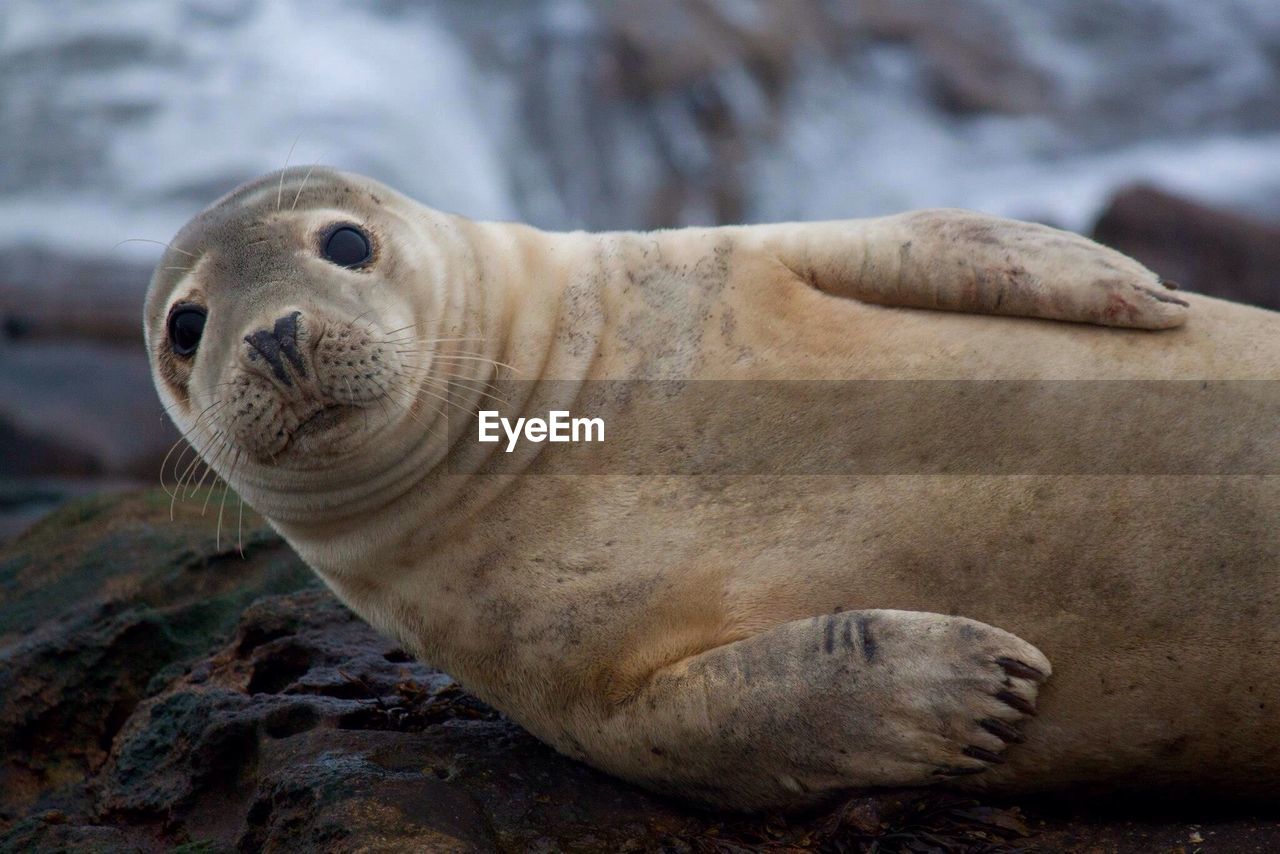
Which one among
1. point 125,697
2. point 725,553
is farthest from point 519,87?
point 725,553

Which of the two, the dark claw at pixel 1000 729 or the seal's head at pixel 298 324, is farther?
the seal's head at pixel 298 324

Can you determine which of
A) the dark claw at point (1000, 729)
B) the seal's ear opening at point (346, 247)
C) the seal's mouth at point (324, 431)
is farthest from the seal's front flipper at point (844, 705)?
the seal's ear opening at point (346, 247)

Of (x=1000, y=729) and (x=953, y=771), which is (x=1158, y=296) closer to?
(x=1000, y=729)

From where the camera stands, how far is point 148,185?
670 inches

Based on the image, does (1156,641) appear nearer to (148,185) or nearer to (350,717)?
(350,717)

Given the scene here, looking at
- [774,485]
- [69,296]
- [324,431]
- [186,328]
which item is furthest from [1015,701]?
[69,296]

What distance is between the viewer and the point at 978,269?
141 inches

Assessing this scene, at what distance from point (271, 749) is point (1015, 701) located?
77.2 inches

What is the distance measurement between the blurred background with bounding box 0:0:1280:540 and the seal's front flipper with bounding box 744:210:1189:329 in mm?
12020

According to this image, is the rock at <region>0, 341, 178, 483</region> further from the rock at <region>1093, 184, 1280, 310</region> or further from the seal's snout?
the rock at <region>1093, 184, 1280, 310</region>

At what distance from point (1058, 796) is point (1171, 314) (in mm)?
1216

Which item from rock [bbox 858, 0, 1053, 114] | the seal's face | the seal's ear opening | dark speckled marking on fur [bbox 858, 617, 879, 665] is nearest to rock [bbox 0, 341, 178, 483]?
the seal's face

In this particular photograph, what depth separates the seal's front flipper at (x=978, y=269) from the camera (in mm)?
3498

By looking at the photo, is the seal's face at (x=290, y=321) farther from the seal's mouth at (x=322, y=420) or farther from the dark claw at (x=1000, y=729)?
the dark claw at (x=1000, y=729)
